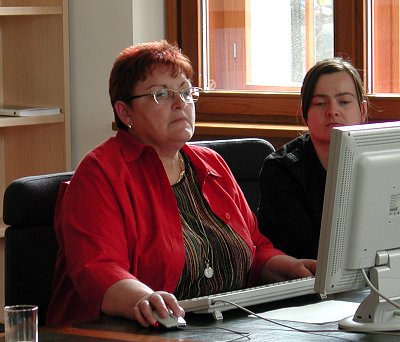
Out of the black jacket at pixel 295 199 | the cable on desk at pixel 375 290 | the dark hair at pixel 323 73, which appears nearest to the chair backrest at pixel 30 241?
the black jacket at pixel 295 199

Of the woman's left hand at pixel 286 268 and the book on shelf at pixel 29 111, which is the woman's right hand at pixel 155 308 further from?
the book on shelf at pixel 29 111

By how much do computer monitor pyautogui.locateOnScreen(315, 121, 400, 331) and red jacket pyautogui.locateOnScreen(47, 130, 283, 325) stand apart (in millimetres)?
526

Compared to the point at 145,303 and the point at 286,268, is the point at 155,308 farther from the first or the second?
the point at 286,268

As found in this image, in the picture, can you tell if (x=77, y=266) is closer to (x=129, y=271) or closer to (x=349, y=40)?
(x=129, y=271)

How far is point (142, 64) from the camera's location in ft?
7.94

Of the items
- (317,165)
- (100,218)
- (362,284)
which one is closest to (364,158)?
(362,284)

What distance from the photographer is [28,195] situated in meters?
2.33

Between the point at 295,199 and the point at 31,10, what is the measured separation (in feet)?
5.52

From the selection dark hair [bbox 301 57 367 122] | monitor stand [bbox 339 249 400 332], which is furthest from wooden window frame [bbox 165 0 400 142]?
monitor stand [bbox 339 249 400 332]

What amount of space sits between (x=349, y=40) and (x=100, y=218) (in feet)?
5.12

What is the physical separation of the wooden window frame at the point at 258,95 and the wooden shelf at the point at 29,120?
22.2 inches

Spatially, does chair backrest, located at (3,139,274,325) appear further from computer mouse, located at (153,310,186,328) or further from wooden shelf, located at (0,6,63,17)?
wooden shelf, located at (0,6,63,17)

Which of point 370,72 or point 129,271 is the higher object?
point 370,72

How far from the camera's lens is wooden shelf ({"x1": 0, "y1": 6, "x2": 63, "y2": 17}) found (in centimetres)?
375
